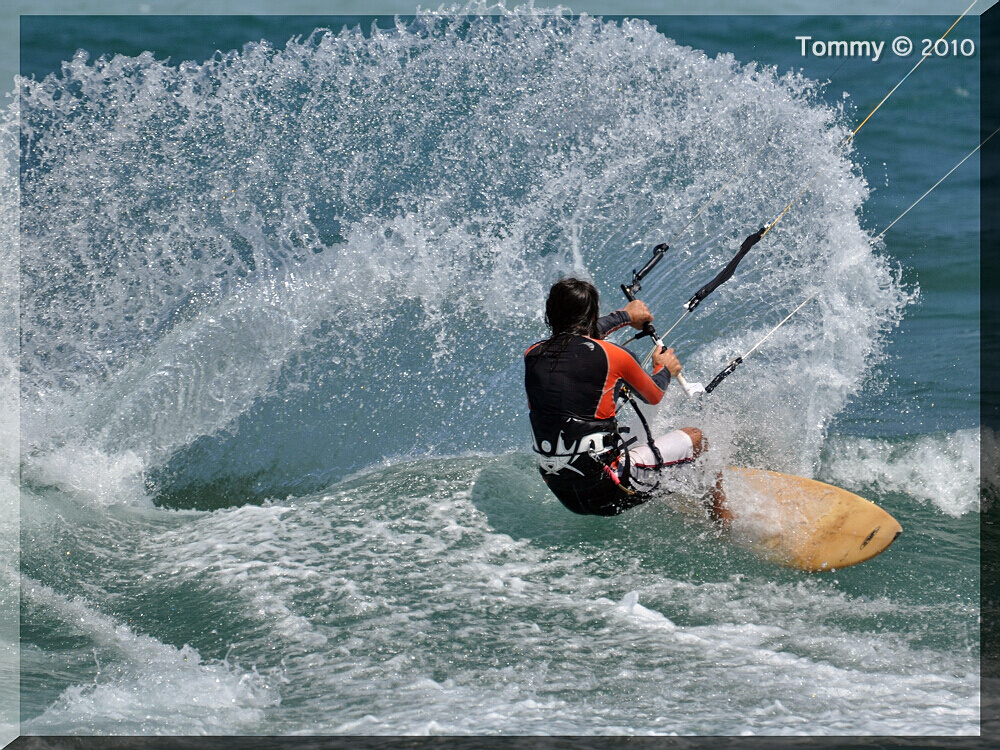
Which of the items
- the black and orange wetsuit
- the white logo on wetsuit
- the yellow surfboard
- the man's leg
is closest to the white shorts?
the man's leg

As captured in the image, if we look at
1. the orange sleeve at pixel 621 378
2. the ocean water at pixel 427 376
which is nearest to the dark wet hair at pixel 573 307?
the orange sleeve at pixel 621 378

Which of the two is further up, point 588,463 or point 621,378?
point 621,378

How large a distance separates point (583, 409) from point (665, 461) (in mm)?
659

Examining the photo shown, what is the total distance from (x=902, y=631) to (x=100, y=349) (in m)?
5.59

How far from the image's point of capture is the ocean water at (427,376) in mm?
3598

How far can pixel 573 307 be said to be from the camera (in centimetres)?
391

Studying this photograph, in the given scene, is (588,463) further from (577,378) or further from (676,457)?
(676,457)

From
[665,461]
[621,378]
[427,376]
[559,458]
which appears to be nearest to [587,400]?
[621,378]

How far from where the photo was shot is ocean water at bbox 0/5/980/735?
3598 mm

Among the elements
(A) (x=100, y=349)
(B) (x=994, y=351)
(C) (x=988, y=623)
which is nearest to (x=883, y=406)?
(B) (x=994, y=351)

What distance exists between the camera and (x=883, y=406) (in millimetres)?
6711

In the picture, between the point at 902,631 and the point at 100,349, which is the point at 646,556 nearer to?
the point at 902,631

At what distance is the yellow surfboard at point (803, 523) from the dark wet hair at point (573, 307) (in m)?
1.22

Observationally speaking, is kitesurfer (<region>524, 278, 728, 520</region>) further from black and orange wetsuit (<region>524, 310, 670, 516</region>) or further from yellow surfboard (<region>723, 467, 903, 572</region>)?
yellow surfboard (<region>723, 467, 903, 572</region>)
